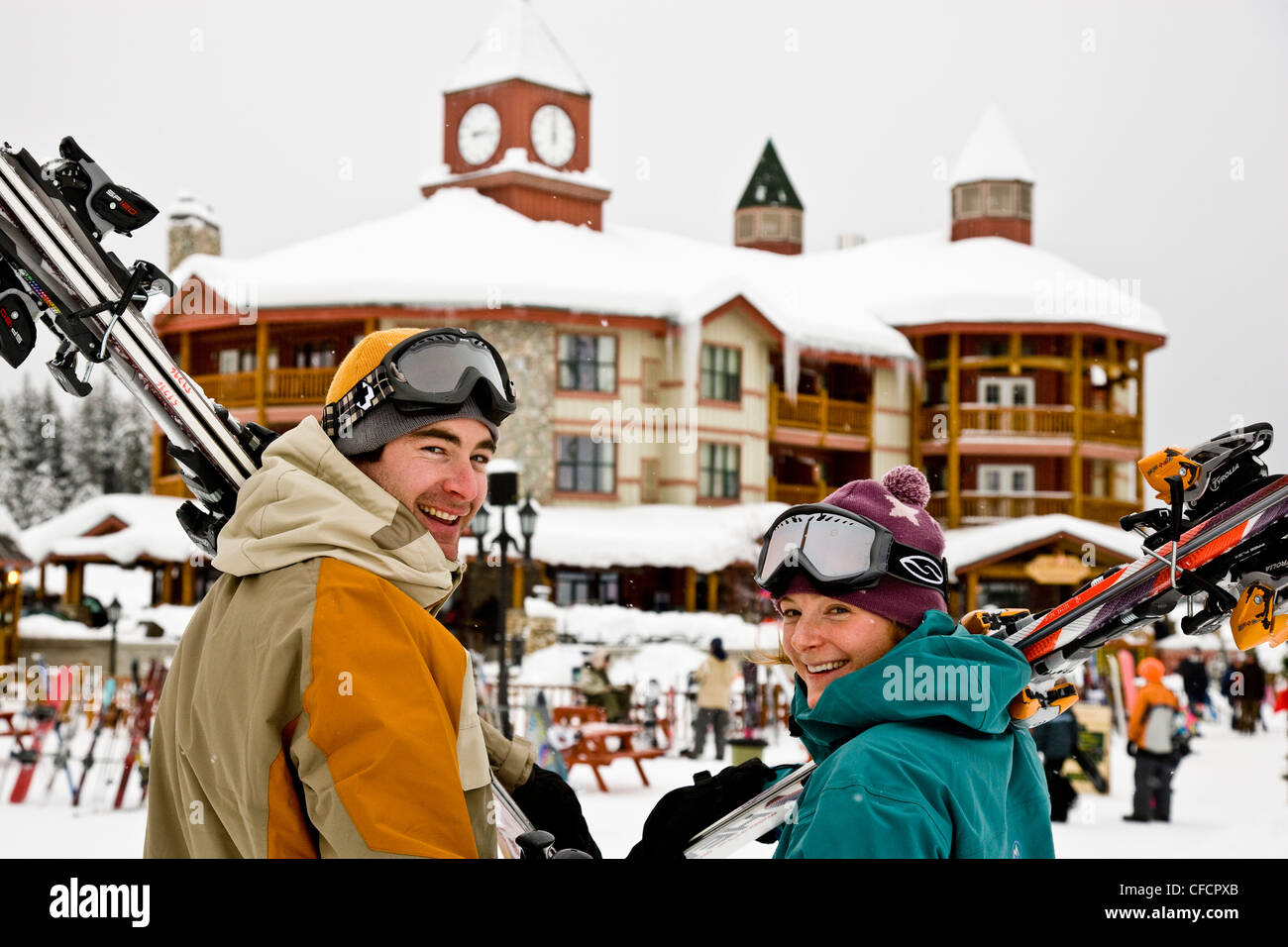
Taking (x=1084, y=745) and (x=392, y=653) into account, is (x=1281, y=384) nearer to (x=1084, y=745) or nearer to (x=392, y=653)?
(x=392, y=653)

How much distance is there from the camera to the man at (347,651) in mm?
1492

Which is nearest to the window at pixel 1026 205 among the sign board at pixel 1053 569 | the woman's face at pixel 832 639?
the sign board at pixel 1053 569

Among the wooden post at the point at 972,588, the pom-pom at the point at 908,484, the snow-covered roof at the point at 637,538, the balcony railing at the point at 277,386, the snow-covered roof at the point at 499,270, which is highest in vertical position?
the snow-covered roof at the point at 499,270

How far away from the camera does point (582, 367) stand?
17.0m

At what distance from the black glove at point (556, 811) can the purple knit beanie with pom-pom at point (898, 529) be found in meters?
0.56

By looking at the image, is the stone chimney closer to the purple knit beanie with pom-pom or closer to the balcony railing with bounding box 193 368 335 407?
the balcony railing with bounding box 193 368 335 407

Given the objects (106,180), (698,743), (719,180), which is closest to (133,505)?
(698,743)

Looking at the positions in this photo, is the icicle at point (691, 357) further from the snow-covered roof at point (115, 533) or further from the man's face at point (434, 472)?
the snow-covered roof at point (115, 533)

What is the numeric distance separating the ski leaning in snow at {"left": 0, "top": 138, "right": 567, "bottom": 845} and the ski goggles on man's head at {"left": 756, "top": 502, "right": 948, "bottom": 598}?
0.97 meters

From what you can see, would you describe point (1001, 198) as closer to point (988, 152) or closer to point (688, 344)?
Result: point (988, 152)

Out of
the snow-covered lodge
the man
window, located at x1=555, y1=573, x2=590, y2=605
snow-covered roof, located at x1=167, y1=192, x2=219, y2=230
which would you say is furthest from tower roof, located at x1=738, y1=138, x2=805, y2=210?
the man

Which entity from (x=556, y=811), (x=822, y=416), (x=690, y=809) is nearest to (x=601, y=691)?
(x=822, y=416)

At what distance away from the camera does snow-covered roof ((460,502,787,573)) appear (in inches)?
510

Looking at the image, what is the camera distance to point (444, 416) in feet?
6.03
